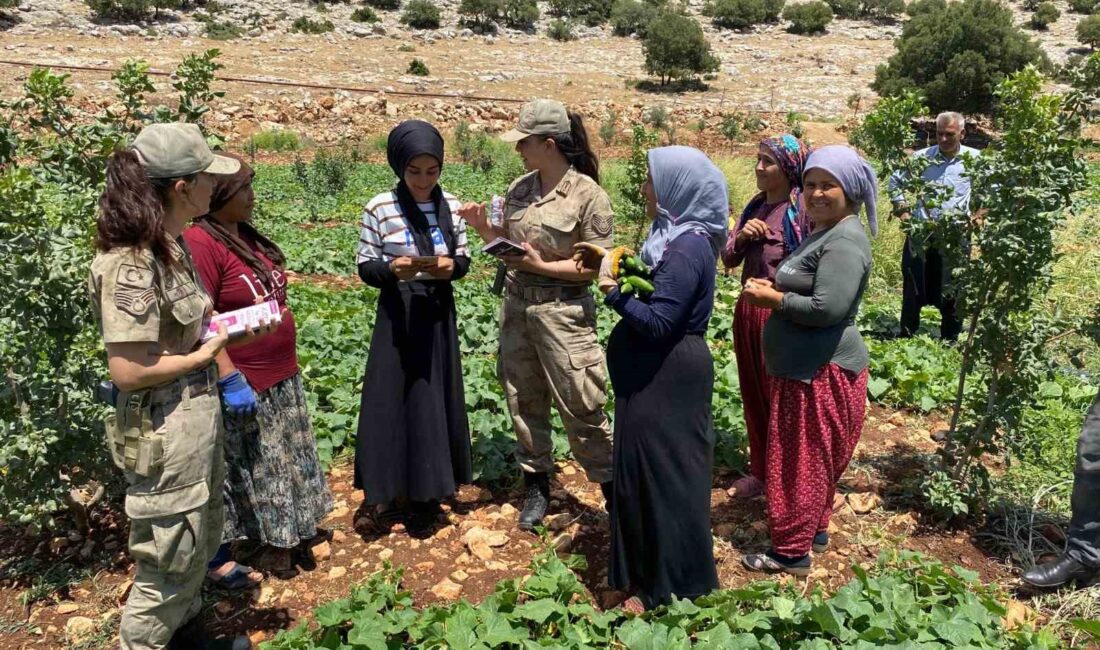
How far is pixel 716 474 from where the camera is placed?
417cm

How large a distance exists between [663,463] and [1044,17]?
5074 cm

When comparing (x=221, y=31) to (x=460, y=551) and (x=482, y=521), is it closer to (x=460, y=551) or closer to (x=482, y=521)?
(x=482, y=521)

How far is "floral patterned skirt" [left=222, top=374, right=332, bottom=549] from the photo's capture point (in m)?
2.99

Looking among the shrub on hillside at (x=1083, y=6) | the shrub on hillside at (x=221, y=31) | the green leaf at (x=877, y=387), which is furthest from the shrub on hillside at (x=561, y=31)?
the green leaf at (x=877, y=387)

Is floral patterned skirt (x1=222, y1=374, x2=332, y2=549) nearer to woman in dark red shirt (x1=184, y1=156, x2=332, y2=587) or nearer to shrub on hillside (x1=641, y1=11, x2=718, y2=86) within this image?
woman in dark red shirt (x1=184, y1=156, x2=332, y2=587)

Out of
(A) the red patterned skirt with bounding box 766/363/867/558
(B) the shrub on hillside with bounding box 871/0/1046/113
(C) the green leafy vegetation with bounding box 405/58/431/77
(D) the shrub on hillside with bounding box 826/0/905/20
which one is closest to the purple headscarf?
(A) the red patterned skirt with bounding box 766/363/867/558

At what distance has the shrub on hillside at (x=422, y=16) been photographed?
40688 millimetres

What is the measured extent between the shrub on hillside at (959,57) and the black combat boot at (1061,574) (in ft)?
95.8

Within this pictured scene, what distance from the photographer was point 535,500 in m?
3.66

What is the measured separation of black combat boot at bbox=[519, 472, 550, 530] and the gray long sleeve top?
1.25 meters

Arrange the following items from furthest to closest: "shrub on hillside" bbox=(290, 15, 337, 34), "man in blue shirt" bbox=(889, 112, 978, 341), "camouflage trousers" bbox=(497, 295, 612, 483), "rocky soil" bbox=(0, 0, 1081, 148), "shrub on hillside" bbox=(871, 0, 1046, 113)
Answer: "shrub on hillside" bbox=(290, 15, 337, 34) → "shrub on hillside" bbox=(871, 0, 1046, 113) → "rocky soil" bbox=(0, 0, 1081, 148) → "man in blue shirt" bbox=(889, 112, 978, 341) → "camouflage trousers" bbox=(497, 295, 612, 483)

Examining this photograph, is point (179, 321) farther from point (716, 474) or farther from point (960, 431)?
point (960, 431)

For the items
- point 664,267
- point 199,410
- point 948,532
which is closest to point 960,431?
point 948,532

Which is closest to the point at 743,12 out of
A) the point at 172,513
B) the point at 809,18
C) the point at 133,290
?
the point at 809,18
